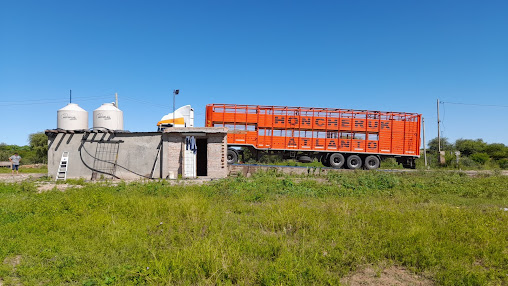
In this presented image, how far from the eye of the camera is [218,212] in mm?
7258

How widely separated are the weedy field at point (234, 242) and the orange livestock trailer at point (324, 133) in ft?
36.3

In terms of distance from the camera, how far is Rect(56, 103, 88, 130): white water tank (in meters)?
16.3

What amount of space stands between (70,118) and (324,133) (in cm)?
1478

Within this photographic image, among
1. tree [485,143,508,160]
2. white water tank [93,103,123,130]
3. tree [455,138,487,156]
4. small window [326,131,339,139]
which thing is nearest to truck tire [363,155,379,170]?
small window [326,131,339,139]

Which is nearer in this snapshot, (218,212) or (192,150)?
(218,212)

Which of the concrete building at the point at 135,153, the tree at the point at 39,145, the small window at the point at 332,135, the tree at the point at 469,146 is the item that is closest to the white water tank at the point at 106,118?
the concrete building at the point at 135,153

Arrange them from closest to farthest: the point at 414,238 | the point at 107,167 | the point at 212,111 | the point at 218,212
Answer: the point at 414,238 → the point at 218,212 → the point at 107,167 → the point at 212,111

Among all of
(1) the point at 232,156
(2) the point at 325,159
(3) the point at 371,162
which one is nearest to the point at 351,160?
(3) the point at 371,162

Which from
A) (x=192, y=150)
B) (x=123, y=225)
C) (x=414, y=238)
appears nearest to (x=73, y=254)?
(x=123, y=225)

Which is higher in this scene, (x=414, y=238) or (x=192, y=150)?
(x=192, y=150)

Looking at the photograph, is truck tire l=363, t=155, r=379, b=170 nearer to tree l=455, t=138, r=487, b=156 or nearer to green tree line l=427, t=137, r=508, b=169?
green tree line l=427, t=137, r=508, b=169

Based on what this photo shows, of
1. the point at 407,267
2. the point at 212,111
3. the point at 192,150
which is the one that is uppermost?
the point at 212,111

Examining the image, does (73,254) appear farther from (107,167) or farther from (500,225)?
(107,167)

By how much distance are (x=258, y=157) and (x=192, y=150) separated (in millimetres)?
5533
